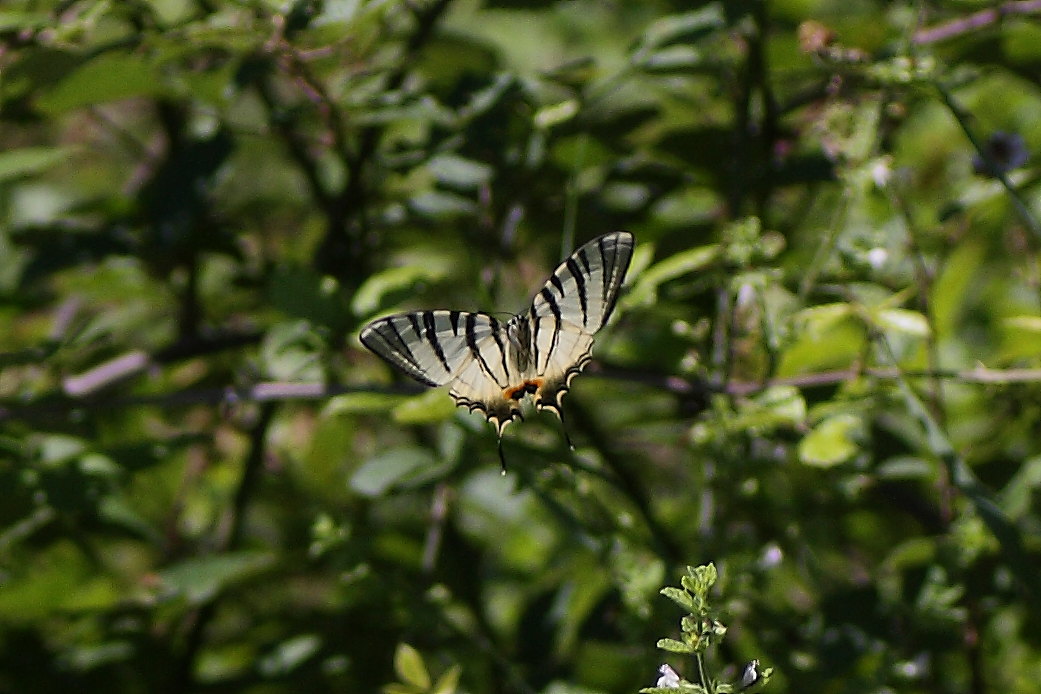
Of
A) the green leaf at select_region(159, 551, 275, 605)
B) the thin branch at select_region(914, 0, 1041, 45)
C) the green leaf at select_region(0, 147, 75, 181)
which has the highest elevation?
the thin branch at select_region(914, 0, 1041, 45)

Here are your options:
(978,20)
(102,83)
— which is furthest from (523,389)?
(978,20)

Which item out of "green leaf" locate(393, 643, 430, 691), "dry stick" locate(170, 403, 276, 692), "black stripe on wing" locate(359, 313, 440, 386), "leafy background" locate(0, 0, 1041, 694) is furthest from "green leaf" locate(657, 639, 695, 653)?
"dry stick" locate(170, 403, 276, 692)

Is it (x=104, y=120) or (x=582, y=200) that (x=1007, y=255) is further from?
(x=104, y=120)

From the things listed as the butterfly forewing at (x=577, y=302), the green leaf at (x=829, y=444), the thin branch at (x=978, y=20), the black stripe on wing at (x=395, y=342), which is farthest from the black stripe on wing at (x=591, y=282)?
the thin branch at (x=978, y=20)

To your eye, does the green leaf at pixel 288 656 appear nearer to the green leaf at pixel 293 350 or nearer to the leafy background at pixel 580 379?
the leafy background at pixel 580 379

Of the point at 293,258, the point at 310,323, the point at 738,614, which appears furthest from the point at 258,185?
the point at 738,614

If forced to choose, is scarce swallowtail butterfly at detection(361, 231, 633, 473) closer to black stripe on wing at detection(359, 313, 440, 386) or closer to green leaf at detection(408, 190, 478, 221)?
black stripe on wing at detection(359, 313, 440, 386)
